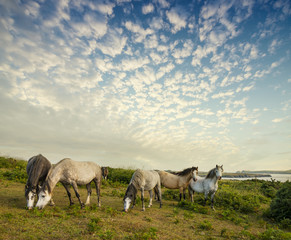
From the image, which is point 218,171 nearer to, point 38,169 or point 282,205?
point 282,205

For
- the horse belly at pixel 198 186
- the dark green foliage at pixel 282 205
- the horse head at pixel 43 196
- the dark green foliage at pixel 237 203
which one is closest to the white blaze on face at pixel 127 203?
the horse head at pixel 43 196

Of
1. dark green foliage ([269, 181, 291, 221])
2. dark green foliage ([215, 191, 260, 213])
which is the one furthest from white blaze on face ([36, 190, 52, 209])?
dark green foliage ([269, 181, 291, 221])

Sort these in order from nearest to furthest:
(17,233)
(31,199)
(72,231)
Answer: (17,233), (72,231), (31,199)

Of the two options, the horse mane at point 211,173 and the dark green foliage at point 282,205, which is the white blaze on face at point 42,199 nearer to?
the horse mane at point 211,173

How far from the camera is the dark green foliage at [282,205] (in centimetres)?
1021

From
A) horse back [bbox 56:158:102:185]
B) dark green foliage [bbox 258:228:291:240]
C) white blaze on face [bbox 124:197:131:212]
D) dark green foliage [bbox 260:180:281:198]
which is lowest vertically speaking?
dark green foliage [bbox 258:228:291:240]

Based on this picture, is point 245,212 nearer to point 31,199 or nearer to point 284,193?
Answer: point 284,193

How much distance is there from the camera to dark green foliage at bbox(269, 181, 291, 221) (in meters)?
10.2

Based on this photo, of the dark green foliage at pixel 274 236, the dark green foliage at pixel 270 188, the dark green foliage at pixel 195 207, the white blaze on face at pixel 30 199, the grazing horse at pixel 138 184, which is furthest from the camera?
the dark green foliage at pixel 270 188

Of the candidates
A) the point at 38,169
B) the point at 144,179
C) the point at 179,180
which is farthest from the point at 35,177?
the point at 179,180

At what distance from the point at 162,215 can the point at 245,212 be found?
653 cm

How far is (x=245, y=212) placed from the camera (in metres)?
12.1

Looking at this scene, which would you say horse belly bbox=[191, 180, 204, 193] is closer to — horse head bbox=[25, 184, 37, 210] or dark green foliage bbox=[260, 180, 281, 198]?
horse head bbox=[25, 184, 37, 210]

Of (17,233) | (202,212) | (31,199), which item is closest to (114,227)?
(17,233)
